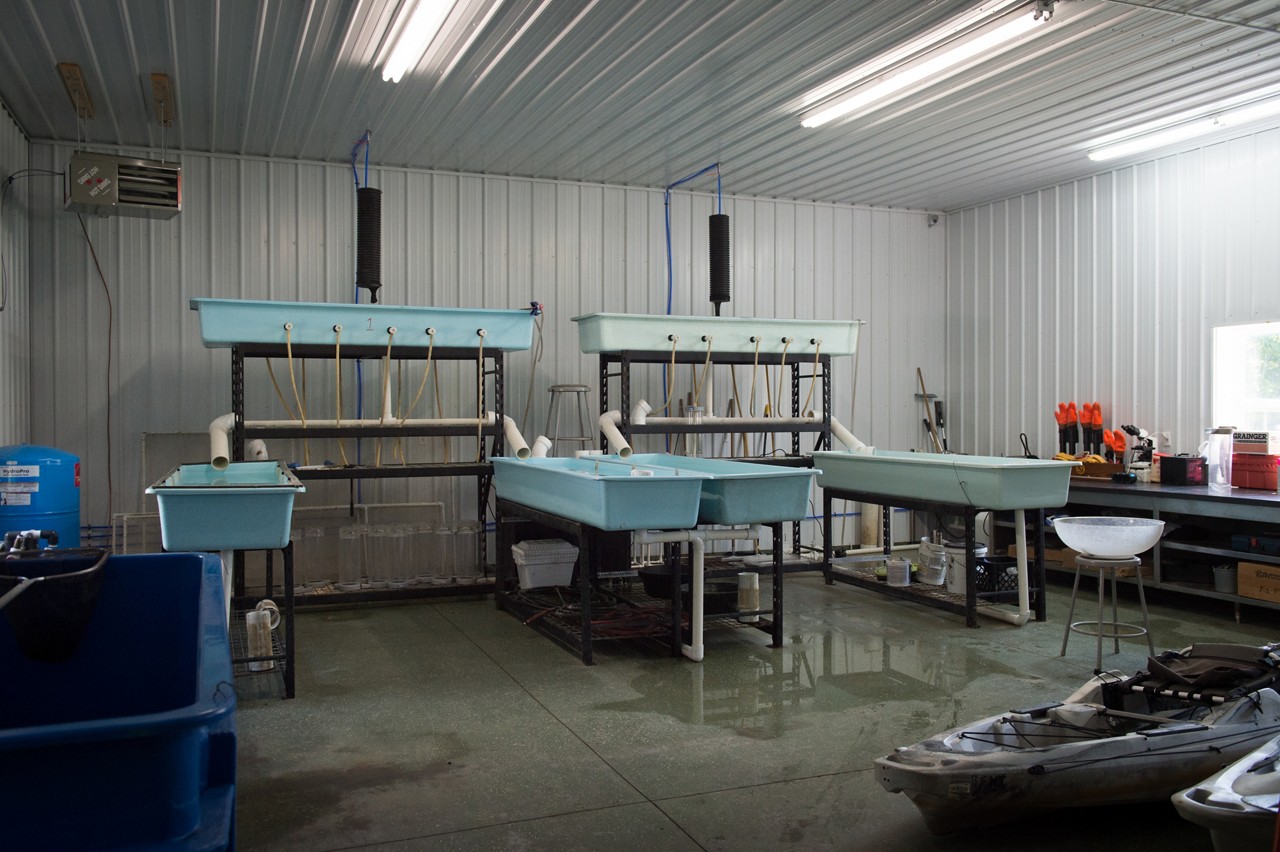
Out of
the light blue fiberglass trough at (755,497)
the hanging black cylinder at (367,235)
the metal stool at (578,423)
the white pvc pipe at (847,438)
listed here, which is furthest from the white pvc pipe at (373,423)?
the white pvc pipe at (847,438)

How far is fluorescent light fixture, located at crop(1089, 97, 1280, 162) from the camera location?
20.0 feet

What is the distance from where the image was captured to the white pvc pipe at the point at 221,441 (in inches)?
213

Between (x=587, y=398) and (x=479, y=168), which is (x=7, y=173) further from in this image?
(x=587, y=398)

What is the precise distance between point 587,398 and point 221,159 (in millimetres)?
3242

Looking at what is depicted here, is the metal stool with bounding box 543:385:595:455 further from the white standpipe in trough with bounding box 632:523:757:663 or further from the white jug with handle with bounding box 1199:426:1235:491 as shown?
the white jug with handle with bounding box 1199:426:1235:491

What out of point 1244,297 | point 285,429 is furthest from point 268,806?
point 1244,297

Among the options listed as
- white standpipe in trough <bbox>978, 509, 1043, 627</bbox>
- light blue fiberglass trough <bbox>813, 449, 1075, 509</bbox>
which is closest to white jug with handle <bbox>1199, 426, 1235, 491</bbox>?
light blue fiberglass trough <bbox>813, 449, 1075, 509</bbox>

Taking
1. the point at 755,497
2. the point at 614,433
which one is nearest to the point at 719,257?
the point at 614,433

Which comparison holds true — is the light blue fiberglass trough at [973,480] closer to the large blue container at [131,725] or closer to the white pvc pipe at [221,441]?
the white pvc pipe at [221,441]

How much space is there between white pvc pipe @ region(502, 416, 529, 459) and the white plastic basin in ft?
10.7

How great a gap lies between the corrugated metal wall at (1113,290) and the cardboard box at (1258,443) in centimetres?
53

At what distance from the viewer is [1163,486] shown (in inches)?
260

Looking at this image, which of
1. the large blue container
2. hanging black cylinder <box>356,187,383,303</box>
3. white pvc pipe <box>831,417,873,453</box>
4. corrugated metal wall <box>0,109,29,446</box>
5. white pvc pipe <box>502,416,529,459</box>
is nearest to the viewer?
the large blue container

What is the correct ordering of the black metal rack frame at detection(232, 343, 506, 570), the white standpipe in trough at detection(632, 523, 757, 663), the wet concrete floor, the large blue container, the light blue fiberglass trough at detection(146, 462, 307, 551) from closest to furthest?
the large blue container < the wet concrete floor < the light blue fiberglass trough at detection(146, 462, 307, 551) < the white standpipe in trough at detection(632, 523, 757, 663) < the black metal rack frame at detection(232, 343, 506, 570)
